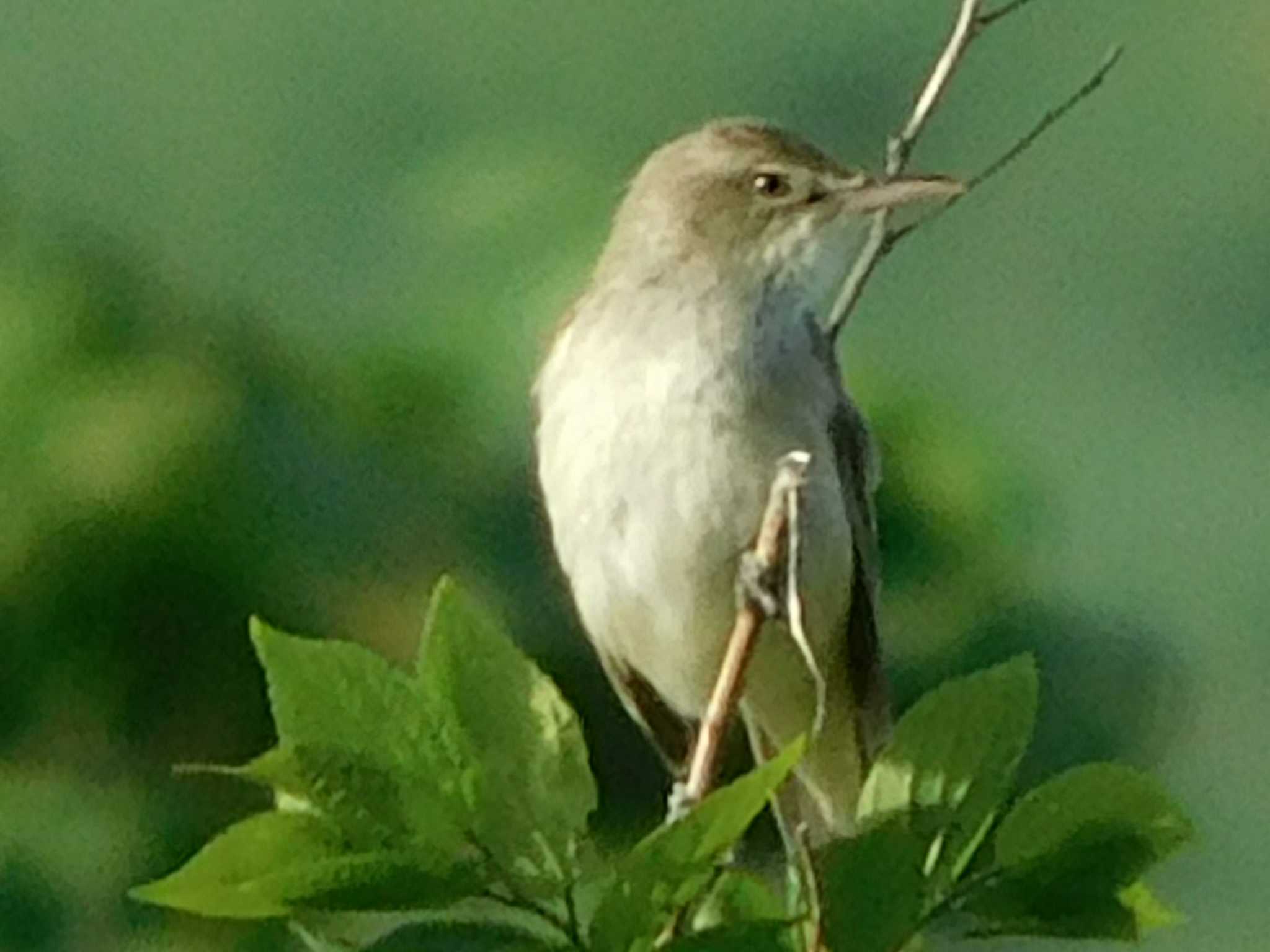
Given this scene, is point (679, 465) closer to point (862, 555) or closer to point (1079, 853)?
point (862, 555)

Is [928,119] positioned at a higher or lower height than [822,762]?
higher

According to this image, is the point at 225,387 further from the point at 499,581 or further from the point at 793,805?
the point at 793,805

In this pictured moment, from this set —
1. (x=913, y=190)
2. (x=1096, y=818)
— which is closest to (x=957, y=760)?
(x=1096, y=818)

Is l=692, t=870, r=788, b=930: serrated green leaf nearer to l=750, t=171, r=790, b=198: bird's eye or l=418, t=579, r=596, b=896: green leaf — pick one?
l=418, t=579, r=596, b=896: green leaf

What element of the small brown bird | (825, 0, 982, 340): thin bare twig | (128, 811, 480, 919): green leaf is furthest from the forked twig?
the small brown bird

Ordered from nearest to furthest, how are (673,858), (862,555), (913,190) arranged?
(673,858)
(913,190)
(862,555)

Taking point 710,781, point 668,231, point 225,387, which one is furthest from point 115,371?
point 710,781

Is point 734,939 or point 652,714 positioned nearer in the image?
point 734,939
